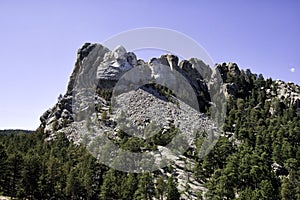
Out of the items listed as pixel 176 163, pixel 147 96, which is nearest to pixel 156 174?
pixel 176 163

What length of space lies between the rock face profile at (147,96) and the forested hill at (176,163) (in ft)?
4.08

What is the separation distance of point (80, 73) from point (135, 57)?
2756 cm

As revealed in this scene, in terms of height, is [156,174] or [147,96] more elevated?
[147,96]

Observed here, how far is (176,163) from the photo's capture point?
9575cm

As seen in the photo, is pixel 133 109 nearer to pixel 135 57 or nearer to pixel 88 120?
pixel 88 120

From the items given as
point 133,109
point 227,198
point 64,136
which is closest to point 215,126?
point 133,109

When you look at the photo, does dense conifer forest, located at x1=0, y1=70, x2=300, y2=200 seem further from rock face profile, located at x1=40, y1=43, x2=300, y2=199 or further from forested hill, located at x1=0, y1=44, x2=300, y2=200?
rock face profile, located at x1=40, y1=43, x2=300, y2=199

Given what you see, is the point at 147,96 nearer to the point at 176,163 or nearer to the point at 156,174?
the point at 176,163

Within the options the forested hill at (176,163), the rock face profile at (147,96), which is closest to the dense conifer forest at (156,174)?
the forested hill at (176,163)

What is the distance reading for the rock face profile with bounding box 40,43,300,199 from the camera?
12825 centimetres

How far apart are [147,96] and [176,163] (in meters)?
61.9

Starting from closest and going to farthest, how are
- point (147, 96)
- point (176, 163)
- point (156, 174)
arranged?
point (156, 174) → point (176, 163) → point (147, 96)

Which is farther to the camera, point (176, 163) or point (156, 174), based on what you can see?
point (176, 163)

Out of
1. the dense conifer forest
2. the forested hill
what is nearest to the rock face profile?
the forested hill
